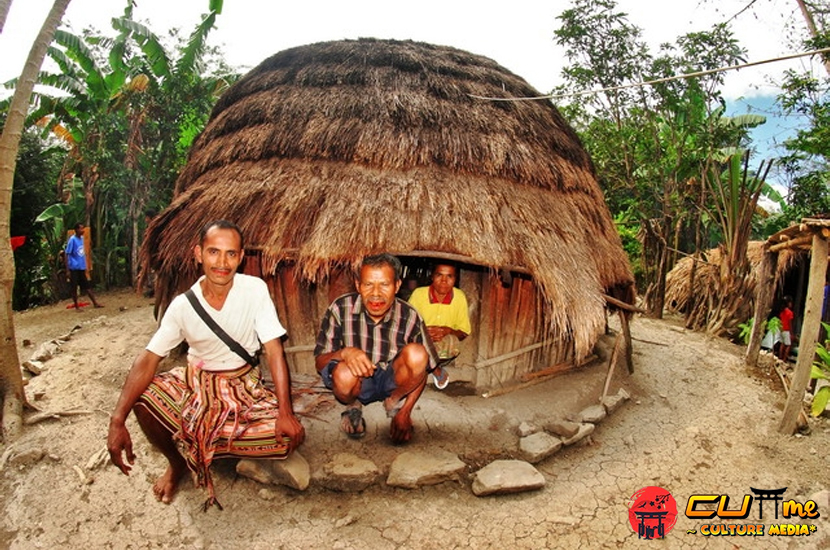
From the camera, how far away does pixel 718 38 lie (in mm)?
7555

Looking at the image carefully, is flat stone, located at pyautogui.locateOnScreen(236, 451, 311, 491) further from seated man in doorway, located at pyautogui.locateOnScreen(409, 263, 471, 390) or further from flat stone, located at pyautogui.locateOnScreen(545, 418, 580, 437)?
flat stone, located at pyautogui.locateOnScreen(545, 418, 580, 437)

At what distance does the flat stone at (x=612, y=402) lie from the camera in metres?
4.38

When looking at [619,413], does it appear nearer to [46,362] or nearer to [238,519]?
[238,519]

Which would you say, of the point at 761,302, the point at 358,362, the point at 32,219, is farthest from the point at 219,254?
the point at 32,219

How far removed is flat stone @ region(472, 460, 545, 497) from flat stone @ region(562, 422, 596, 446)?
0.61 m

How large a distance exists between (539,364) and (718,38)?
641cm

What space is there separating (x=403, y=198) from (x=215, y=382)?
2.18 meters

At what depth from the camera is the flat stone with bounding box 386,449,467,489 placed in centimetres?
309

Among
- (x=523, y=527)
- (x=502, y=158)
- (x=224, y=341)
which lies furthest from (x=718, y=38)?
(x=224, y=341)

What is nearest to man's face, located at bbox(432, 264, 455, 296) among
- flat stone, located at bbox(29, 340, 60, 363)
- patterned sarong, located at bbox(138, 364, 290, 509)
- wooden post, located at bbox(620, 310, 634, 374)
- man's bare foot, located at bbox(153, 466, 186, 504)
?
patterned sarong, located at bbox(138, 364, 290, 509)

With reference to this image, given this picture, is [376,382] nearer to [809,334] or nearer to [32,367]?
[809,334]

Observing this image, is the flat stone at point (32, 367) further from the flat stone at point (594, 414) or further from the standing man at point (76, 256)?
the flat stone at point (594, 414)

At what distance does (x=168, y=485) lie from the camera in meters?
2.93

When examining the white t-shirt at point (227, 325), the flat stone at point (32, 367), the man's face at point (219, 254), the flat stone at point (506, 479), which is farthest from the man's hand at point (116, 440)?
the flat stone at point (32, 367)
